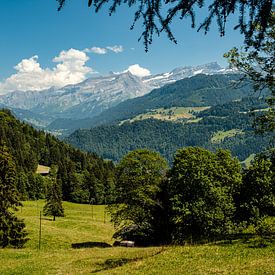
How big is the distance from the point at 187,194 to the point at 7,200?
975 inches

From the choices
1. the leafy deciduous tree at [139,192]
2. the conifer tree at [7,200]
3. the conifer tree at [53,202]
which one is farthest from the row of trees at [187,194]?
the conifer tree at [53,202]

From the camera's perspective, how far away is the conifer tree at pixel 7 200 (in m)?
48.2

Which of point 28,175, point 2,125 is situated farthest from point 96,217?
point 2,125

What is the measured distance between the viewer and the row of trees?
42.2m

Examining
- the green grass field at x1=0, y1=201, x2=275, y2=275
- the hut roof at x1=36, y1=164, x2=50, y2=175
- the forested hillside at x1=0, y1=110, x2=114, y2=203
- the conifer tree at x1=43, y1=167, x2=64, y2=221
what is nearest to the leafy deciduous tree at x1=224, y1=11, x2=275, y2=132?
the green grass field at x1=0, y1=201, x2=275, y2=275

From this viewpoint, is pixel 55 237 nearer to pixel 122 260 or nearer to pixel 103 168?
pixel 122 260

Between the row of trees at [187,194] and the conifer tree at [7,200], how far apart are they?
1384 cm

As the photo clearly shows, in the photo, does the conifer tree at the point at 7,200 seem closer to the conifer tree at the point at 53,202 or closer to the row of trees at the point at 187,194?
the row of trees at the point at 187,194

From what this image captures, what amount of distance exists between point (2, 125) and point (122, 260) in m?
185

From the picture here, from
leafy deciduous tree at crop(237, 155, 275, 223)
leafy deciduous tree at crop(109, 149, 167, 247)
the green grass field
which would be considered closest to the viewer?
the green grass field

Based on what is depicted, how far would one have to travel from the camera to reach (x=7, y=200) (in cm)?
4869

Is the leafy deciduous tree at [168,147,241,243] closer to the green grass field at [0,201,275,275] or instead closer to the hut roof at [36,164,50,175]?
the green grass field at [0,201,275,275]

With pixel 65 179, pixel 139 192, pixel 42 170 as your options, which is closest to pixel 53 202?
pixel 139 192

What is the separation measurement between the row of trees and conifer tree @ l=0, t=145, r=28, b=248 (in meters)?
13.8
